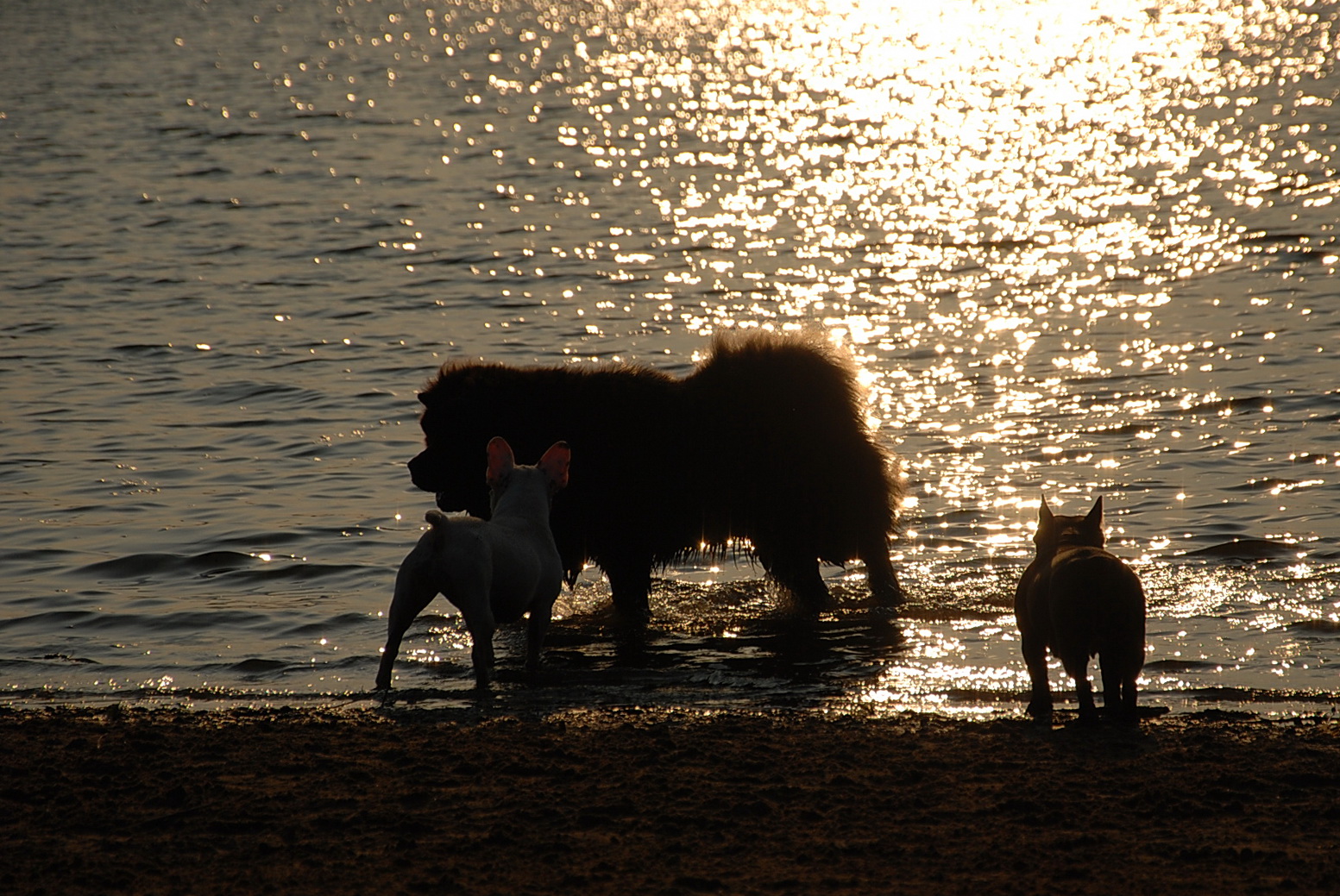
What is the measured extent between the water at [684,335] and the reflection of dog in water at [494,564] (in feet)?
1.31

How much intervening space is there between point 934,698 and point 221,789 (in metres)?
3.20

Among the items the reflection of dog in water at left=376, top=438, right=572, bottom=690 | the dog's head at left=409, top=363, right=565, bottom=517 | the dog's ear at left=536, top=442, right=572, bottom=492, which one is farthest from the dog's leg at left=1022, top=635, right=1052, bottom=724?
the dog's head at left=409, top=363, right=565, bottom=517

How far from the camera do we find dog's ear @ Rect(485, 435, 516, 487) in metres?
8.26

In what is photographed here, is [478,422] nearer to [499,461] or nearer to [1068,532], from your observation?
[499,461]

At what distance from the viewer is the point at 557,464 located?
27.2 ft

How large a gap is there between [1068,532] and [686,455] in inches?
107

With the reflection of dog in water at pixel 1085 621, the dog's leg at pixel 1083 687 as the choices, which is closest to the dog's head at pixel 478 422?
the reflection of dog in water at pixel 1085 621

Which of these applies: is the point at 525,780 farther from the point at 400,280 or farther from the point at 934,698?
the point at 400,280

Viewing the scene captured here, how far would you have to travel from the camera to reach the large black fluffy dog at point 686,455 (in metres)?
9.33

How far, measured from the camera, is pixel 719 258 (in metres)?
20.7

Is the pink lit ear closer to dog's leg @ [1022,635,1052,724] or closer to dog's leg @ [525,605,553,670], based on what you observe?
dog's leg @ [1022,635,1052,724]

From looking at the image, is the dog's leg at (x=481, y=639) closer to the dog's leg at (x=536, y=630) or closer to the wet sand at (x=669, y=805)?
the dog's leg at (x=536, y=630)

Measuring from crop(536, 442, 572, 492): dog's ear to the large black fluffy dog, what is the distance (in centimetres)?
99

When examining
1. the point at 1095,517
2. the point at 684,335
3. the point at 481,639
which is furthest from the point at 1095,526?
the point at 684,335
